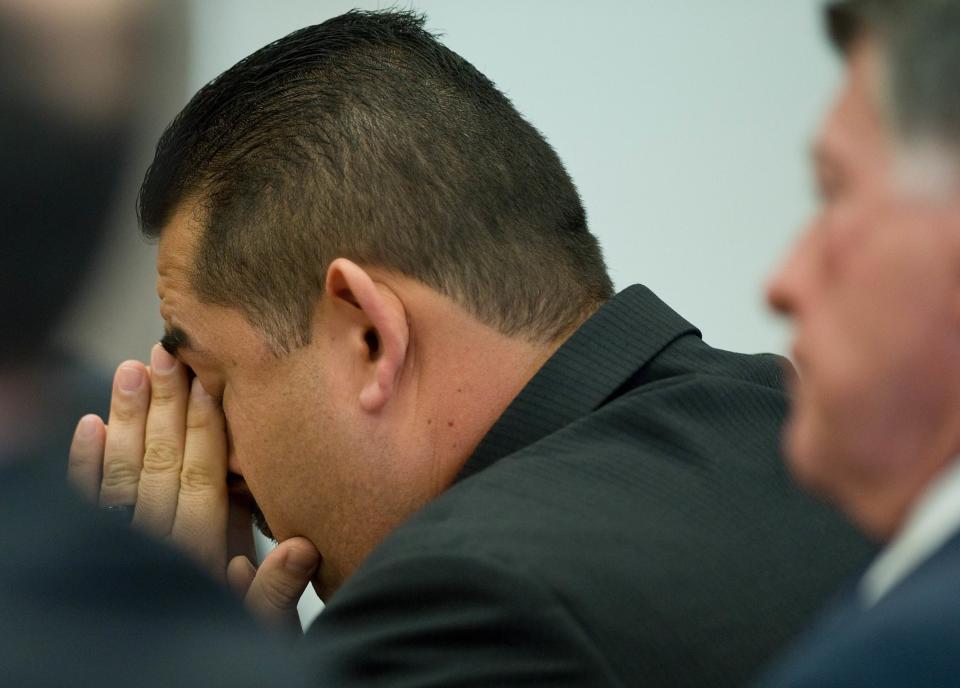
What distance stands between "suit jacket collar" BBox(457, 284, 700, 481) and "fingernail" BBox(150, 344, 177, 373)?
0.38m

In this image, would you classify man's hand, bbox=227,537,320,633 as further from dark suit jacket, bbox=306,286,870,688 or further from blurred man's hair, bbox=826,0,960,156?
blurred man's hair, bbox=826,0,960,156

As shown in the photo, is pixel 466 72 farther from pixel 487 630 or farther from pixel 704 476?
pixel 487 630

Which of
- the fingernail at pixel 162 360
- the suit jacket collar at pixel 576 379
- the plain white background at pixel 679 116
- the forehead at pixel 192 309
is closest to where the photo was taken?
the suit jacket collar at pixel 576 379

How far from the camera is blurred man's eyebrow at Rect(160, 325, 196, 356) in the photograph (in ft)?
4.51

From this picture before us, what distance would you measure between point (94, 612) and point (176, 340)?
3.01 ft

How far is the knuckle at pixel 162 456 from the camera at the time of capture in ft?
4.96

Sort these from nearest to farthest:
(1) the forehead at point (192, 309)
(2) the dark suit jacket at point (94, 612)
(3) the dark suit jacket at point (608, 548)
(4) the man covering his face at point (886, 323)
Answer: (2) the dark suit jacket at point (94, 612) < (4) the man covering his face at point (886, 323) < (3) the dark suit jacket at point (608, 548) < (1) the forehead at point (192, 309)

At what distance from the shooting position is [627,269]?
233 centimetres

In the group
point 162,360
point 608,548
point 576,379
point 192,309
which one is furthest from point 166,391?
point 608,548

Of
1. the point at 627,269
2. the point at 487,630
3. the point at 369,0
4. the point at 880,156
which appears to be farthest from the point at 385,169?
the point at 369,0

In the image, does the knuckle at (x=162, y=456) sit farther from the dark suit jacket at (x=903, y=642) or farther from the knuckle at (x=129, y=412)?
the dark suit jacket at (x=903, y=642)

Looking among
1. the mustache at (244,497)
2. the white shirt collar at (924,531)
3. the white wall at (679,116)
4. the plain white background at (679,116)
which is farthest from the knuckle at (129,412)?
the white shirt collar at (924,531)

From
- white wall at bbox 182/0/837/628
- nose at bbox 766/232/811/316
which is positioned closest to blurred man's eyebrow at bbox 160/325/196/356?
nose at bbox 766/232/811/316

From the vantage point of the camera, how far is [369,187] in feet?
4.20
